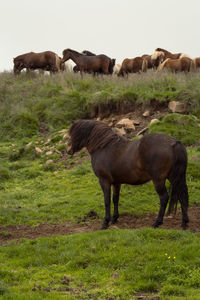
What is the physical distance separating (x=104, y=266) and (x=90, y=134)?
10.6 feet

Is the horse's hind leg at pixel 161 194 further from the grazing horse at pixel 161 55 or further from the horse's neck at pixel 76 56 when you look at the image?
the grazing horse at pixel 161 55

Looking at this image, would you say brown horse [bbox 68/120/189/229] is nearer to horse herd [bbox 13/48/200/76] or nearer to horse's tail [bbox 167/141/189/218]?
horse's tail [bbox 167/141/189/218]

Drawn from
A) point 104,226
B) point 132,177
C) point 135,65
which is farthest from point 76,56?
point 104,226

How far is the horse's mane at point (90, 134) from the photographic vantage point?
8.03 meters

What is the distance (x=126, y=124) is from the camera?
564 inches

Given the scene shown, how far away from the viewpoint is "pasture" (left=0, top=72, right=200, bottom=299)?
5.12 m

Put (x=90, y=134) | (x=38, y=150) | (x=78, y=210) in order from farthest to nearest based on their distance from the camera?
(x=38, y=150)
(x=78, y=210)
(x=90, y=134)

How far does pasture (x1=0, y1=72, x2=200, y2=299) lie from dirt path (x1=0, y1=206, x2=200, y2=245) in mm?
21

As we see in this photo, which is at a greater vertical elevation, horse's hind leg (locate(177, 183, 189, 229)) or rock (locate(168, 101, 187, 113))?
rock (locate(168, 101, 187, 113))

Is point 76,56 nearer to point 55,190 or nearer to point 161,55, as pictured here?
point 161,55

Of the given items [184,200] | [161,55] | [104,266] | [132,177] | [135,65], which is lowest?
[104,266]

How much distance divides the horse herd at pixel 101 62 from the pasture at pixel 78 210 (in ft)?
6.51

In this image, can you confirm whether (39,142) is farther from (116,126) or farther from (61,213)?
(61,213)

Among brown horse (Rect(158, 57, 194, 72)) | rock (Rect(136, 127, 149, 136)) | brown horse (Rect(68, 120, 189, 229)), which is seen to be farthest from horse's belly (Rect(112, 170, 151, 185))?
brown horse (Rect(158, 57, 194, 72))
